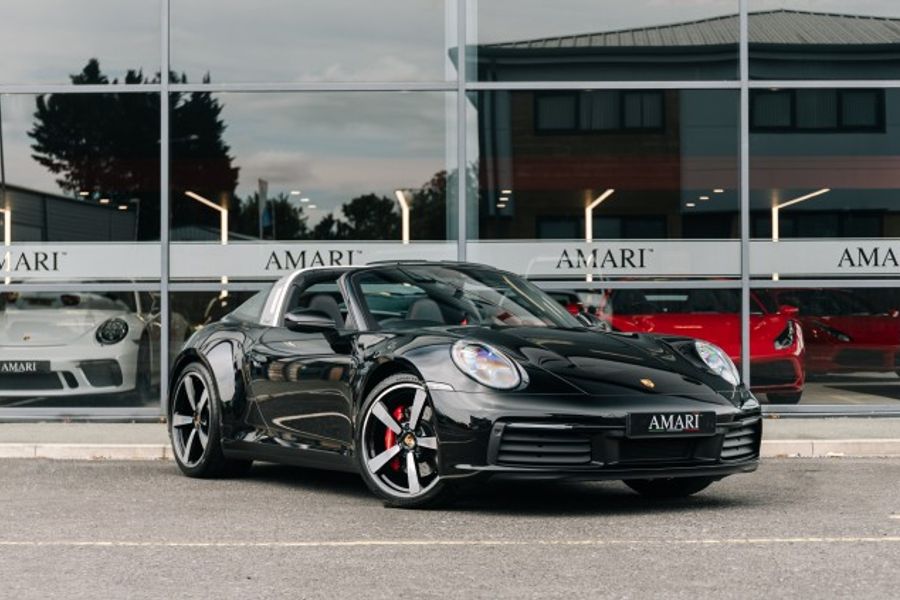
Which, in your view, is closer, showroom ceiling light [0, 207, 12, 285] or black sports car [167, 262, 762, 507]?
black sports car [167, 262, 762, 507]

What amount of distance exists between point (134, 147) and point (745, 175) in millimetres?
5493

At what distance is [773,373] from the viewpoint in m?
15.1

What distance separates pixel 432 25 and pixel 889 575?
9.81 meters

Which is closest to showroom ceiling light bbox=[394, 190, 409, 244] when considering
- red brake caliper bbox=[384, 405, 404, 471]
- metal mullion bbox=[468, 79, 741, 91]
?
metal mullion bbox=[468, 79, 741, 91]

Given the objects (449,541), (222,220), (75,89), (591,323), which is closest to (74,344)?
(222,220)

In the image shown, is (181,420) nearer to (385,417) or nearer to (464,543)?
(385,417)

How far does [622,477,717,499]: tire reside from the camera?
30.3 feet

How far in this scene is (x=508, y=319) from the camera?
952 centimetres

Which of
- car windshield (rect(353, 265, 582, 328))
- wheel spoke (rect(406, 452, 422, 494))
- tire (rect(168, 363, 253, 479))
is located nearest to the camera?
wheel spoke (rect(406, 452, 422, 494))

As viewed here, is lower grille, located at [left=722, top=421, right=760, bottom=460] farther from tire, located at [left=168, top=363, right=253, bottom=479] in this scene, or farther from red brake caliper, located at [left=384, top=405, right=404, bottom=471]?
tire, located at [left=168, top=363, right=253, bottom=479]

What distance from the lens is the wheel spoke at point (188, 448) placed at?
416 inches

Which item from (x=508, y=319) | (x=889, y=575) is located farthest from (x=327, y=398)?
(x=889, y=575)

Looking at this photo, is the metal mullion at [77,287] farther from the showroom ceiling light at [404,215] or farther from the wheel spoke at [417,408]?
→ the wheel spoke at [417,408]

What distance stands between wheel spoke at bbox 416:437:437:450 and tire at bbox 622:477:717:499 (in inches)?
53.3
